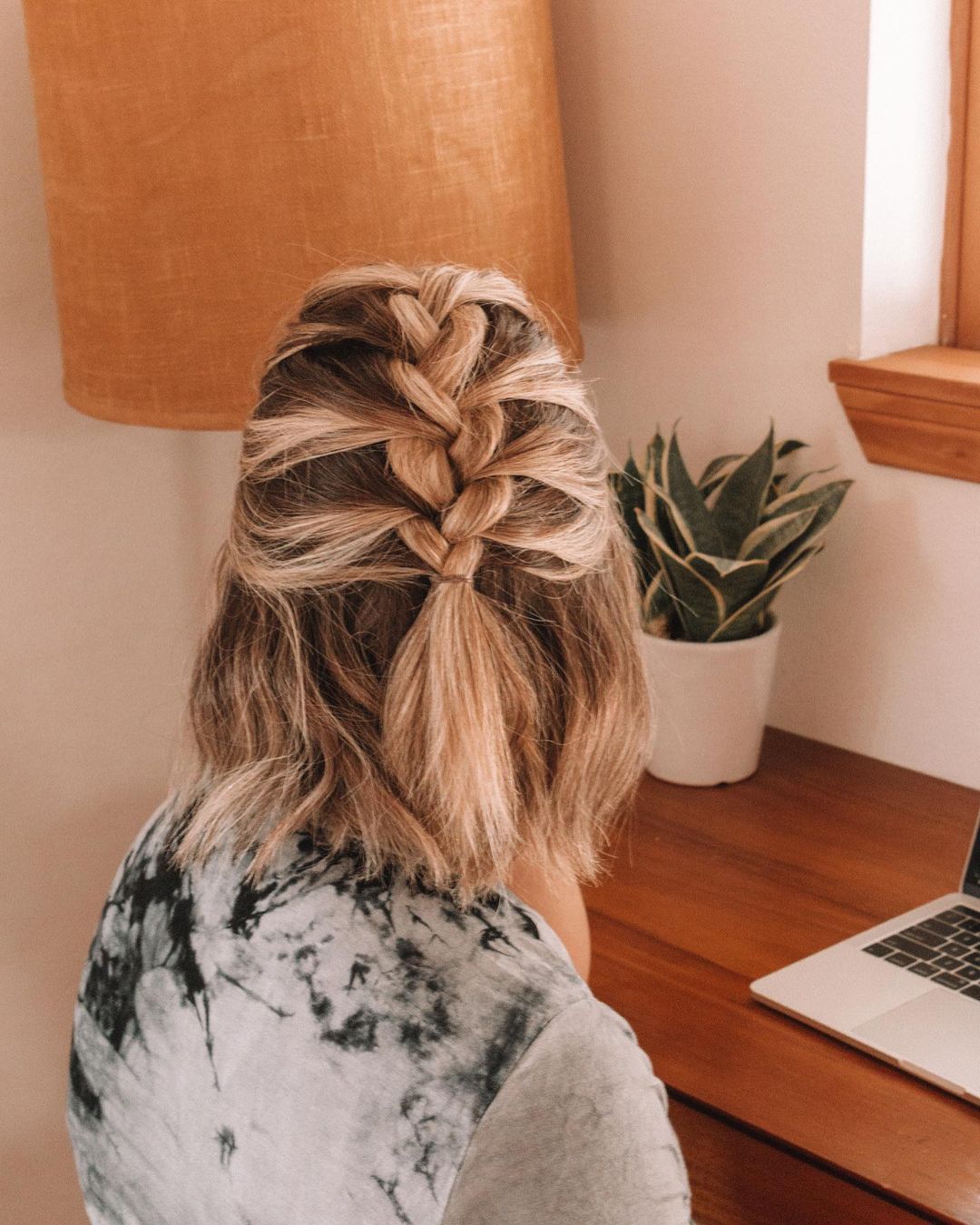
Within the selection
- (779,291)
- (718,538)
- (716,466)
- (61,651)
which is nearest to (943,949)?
(718,538)

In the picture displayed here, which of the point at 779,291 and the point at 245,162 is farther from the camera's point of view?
the point at 779,291

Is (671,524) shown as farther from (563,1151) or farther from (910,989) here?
(563,1151)

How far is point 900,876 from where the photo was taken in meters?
1.11

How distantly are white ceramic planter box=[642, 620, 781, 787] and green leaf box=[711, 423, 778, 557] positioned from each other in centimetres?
9

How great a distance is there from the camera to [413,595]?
742 millimetres

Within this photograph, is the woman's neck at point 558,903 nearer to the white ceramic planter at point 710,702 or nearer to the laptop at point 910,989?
the laptop at point 910,989

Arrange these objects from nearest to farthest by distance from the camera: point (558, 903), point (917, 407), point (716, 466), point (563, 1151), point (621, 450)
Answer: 1. point (563, 1151)
2. point (558, 903)
3. point (917, 407)
4. point (716, 466)
5. point (621, 450)

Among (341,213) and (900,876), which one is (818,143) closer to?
(341,213)

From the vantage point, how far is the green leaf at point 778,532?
1213 mm

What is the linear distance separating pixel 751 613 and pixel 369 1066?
0.66 metres

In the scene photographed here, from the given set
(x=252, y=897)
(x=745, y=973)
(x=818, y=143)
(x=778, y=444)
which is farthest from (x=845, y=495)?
(x=252, y=897)

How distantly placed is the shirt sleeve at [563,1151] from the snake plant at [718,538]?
57cm

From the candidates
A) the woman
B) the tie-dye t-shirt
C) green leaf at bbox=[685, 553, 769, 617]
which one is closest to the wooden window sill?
green leaf at bbox=[685, 553, 769, 617]

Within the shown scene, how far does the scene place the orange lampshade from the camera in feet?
3.29
